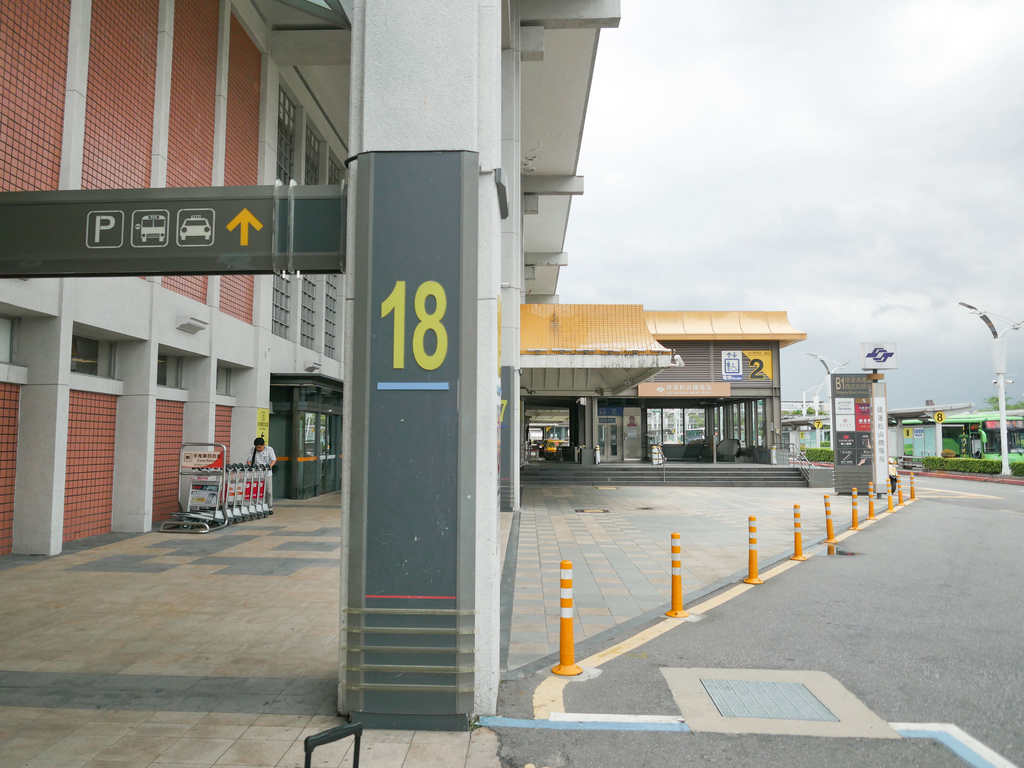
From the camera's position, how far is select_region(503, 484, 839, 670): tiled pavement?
25.0ft

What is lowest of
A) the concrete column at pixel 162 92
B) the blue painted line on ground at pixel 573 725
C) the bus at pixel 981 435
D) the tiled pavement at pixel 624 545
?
the tiled pavement at pixel 624 545

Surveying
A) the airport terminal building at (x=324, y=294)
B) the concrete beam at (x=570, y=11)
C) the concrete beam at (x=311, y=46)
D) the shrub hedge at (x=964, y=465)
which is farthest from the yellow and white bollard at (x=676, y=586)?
the shrub hedge at (x=964, y=465)

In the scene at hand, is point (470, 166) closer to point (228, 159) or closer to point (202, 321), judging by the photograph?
point (202, 321)

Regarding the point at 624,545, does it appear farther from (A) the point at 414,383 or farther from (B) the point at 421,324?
(B) the point at 421,324

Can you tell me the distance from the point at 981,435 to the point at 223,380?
37838mm

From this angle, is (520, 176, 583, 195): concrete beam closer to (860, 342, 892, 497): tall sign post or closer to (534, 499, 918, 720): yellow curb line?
(860, 342, 892, 497): tall sign post

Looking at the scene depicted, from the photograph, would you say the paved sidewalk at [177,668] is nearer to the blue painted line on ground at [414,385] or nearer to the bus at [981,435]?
the blue painted line on ground at [414,385]

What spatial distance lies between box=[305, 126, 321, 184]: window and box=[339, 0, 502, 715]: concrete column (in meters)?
18.1

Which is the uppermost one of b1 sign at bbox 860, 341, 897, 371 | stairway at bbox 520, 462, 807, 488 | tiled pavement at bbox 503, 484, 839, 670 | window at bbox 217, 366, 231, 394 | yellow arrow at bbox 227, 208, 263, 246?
b1 sign at bbox 860, 341, 897, 371

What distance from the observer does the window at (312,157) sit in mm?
21844

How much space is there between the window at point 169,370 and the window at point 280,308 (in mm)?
4759

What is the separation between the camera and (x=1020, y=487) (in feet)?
87.4

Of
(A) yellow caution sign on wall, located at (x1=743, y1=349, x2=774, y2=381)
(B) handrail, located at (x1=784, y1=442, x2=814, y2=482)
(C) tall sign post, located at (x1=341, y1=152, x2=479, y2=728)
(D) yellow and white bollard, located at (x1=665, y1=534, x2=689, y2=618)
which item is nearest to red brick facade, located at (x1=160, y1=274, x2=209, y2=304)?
(C) tall sign post, located at (x1=341, y1=152, x2=479, y2=728)

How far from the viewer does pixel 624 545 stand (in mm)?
12344
